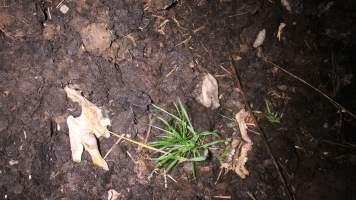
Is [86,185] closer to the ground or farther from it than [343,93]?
closer to the ground

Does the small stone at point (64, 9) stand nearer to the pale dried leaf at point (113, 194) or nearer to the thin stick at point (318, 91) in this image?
the pale dried leaf at point (113, 194)

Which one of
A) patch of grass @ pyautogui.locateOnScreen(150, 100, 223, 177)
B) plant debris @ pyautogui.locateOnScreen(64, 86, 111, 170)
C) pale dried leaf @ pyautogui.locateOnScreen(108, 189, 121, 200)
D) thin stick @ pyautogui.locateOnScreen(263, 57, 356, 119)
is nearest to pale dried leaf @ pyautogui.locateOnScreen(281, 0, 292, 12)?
thin stick @ pyautogui.locateOnScreen(263, 57, 356, 119)

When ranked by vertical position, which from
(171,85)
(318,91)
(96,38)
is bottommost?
(318,91)

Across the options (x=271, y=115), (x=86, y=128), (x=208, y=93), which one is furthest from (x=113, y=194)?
(x=271, y=115)

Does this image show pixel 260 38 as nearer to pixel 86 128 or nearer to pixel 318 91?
pixel 318 91

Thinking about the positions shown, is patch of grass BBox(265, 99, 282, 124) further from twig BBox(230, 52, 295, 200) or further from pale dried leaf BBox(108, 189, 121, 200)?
pale dried leaf BBox(108, 189, 121, 200)

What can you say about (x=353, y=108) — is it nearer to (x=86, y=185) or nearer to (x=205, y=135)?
(x=205, y=135)

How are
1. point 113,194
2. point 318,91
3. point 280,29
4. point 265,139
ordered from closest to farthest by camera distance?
1. point 113,194
2. point 265,139
3. point 318,91
4. point 280,29

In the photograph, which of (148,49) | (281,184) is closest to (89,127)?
(148,49)
